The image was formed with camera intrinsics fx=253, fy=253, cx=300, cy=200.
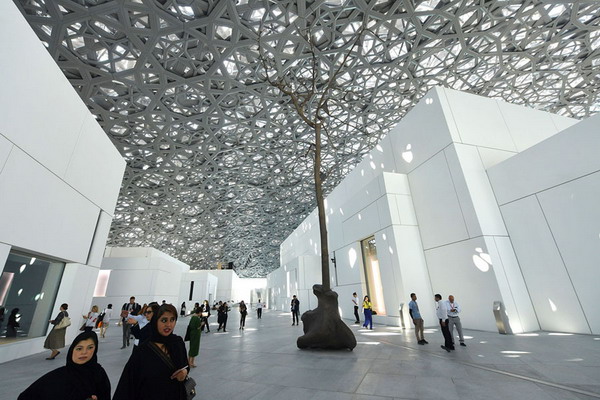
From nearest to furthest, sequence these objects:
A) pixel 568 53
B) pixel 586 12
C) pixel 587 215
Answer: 1. pixel 587 215
2. pixel 586 12
3. pixel 568 53

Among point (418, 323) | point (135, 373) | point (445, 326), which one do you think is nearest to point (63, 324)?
point (135, 373)

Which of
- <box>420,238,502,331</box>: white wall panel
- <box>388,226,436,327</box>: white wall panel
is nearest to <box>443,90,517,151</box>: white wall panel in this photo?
<box>420,238,502,331</box>: white wall panel

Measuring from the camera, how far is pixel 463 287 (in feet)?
31.1

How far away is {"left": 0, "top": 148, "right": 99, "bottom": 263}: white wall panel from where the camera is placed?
5787mm

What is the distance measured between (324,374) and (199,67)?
62.4 feet

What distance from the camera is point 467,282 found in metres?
9.36

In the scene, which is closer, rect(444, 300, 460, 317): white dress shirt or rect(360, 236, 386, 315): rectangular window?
rect(444, 300, 460, 317): white dress shirt

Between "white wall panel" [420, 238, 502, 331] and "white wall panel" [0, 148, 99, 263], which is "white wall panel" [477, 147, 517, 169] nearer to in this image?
"white wall panel" [420, 238, 502, 331]

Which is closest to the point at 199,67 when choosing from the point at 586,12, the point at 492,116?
the point at 492,116

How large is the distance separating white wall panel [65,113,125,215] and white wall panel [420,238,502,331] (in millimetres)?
13791

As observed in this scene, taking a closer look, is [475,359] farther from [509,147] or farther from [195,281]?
[195,281]

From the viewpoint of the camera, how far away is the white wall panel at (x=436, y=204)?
10.2m

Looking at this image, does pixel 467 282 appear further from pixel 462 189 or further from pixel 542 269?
pixel 462 189

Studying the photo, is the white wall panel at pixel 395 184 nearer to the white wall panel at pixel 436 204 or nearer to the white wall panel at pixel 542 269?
the white wall panel at pixel 436 204
